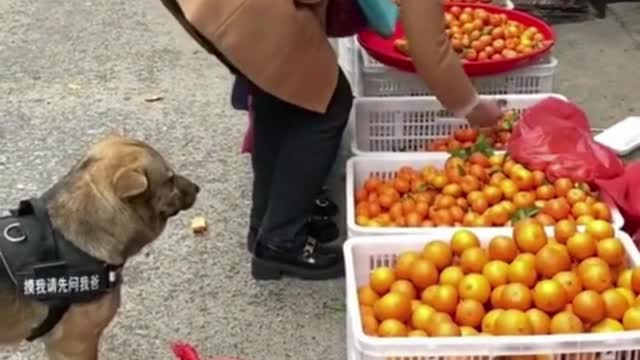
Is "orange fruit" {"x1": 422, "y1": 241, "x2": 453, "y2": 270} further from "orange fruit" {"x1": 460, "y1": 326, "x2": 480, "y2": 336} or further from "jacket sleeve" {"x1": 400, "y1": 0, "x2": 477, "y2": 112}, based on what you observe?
"jacket sleeve" {"x1": 400, "y1": 0, "x2": 477, "y2": 112}

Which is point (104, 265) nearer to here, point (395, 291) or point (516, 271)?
point (395, 291)

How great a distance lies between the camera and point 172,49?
19.3 feet

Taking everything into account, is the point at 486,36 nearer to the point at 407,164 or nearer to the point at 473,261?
the point at 407,164

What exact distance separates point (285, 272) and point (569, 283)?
1238 millimetres

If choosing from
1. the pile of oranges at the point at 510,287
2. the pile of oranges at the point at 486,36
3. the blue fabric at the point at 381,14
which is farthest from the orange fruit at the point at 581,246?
the pile of oranges at the point at 486,36

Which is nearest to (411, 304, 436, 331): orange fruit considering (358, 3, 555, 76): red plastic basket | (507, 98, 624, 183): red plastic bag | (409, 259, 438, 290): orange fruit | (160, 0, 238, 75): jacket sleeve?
(409, 259, 438, 290): orange fruit

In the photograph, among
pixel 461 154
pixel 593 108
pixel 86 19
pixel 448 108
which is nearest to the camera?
pixel 448 108

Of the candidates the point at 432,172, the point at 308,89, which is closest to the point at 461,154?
the point at 432,172

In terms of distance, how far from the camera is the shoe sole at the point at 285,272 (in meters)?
3.81

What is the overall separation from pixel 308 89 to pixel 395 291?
82 cm

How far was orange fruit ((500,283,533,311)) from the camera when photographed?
2.80 meters

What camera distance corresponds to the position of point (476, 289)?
2.87m

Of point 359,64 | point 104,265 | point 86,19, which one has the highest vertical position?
point 104,265

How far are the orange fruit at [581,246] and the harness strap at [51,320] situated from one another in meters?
1.32
